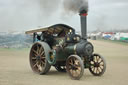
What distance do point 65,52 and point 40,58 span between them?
46.0 inches

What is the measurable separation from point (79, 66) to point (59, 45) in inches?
61.4

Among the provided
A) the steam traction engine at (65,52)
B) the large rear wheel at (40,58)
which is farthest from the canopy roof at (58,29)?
the large rear wheel at (40,58)

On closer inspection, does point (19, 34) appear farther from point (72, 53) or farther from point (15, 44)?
point (72, 53)

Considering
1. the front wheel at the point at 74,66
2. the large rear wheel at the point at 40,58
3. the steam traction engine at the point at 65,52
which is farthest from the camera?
the large rear wheel at the point at 40,58

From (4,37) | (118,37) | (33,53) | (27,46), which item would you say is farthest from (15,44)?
(118,37)

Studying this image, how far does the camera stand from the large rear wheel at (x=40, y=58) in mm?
8984

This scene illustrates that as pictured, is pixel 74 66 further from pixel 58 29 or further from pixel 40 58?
pixel 58 29

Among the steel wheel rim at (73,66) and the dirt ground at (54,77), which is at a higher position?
the steel wheel rim at (73,66)

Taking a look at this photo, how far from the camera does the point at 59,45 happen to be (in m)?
8.98

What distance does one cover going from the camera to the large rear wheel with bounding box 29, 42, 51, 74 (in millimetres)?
8984

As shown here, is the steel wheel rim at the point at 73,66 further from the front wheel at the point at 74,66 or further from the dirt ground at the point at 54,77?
the dirt ground at the point at 54,77

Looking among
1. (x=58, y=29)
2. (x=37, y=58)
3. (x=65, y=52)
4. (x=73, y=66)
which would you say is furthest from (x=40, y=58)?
(x=73, y=66)

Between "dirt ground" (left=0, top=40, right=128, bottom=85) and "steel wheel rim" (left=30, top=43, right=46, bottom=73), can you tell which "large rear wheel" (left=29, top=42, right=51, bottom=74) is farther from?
"dirt ground" (left=0, top=40, right=128, bottom=85)

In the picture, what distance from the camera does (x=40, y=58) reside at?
9.43m
